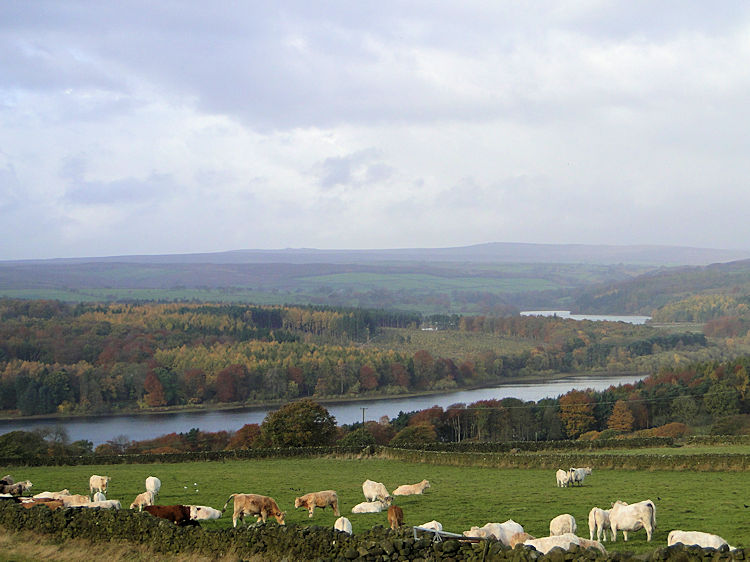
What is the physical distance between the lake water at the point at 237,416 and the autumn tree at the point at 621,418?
22935mm

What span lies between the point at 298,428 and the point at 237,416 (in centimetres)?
4982

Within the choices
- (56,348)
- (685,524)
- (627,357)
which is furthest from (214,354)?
(685,524)

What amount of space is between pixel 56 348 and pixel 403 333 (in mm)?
71612

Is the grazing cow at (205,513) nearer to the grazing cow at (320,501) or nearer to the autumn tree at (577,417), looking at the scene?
the grazing cow at (320,501)

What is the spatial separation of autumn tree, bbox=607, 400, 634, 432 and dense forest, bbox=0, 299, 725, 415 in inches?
1872

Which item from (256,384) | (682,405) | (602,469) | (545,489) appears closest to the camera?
(545,489)

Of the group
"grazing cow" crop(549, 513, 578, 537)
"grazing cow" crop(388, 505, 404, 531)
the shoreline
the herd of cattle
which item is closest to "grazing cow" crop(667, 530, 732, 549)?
the herd of cattle

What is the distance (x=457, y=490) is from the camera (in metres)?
22.0

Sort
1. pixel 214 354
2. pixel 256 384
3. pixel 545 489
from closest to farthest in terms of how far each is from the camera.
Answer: pixel 545 489
pixel 256 384
pixel 214 354

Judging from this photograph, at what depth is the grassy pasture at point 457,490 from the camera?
15227mm

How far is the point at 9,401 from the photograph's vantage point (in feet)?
345

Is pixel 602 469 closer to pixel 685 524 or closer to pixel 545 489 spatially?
pixel 545 489

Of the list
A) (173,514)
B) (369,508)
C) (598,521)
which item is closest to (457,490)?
(369,508)

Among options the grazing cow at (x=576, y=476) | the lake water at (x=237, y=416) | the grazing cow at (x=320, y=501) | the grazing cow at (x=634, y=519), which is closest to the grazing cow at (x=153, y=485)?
the grazing cow at (x=320, y=501)
